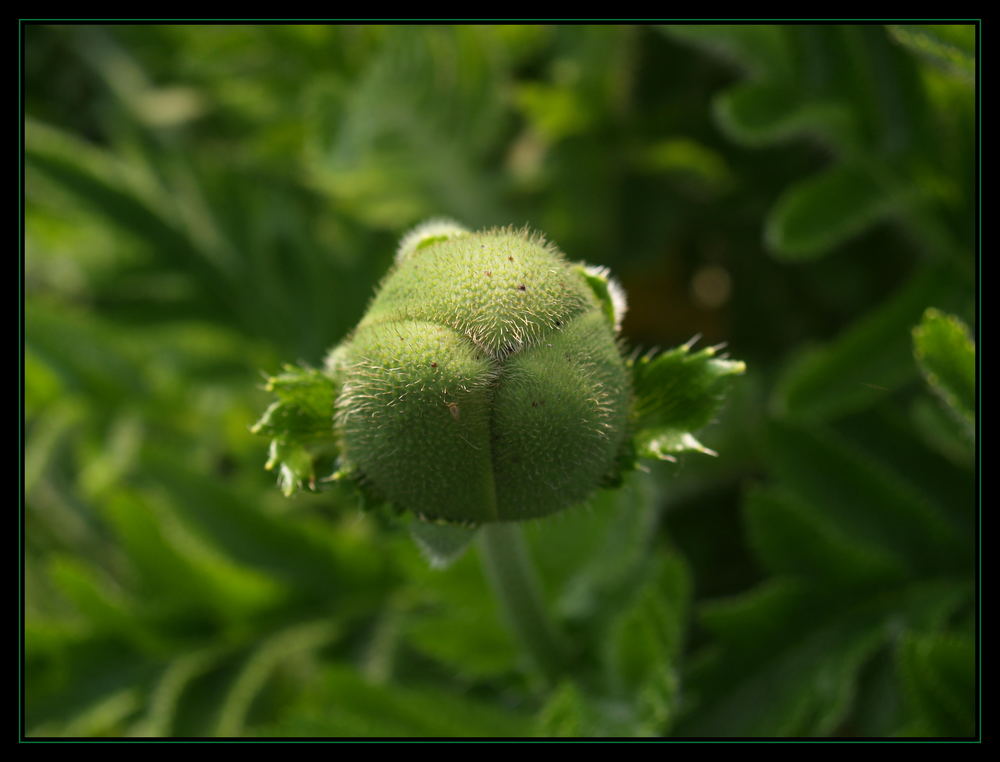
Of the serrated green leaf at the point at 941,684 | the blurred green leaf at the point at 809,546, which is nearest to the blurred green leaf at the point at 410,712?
the blurred green leaf at the point at 809,546

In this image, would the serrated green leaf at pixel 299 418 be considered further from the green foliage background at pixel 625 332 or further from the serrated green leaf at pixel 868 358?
the serrated green leaf at pixel 868 358

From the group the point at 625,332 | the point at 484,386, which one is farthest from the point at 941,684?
the point at 625,332

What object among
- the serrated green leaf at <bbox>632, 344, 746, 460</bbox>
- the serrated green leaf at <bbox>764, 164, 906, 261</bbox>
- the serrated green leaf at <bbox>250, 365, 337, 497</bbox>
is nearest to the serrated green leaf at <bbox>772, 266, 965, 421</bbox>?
the serrated green leaf at <bbox>764, 164, 906, 261</bbox>

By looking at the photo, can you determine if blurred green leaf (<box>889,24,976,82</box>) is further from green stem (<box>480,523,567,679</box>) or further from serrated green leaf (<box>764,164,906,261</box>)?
green stem (<box>480,523,567,679</box>)

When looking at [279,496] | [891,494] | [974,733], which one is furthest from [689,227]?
[974,733]

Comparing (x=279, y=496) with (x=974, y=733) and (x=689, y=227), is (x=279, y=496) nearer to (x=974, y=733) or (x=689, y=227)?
(x=689, y=227)
